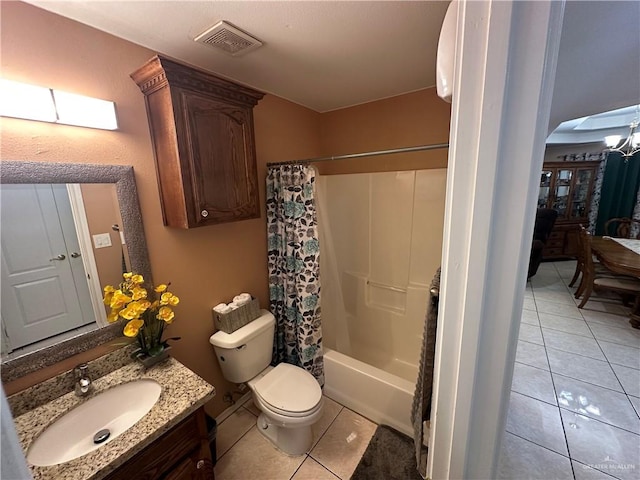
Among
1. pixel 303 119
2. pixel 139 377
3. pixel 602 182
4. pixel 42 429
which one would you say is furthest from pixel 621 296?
pixel 42 429

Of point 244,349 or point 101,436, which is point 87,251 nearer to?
point 101,436

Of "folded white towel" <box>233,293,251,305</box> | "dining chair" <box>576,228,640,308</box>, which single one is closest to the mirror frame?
"folded white towel" <box>233,293,251,305</box>

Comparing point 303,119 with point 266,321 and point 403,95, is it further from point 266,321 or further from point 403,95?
point 266,321

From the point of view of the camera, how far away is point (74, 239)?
46.0 inches

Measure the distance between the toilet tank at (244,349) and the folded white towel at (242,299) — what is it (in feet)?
0.48

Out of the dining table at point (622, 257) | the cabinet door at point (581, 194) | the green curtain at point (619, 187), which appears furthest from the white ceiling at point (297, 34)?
the green curtain at point (619, 187)

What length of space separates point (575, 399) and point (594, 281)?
201cm

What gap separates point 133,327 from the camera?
120 centimetres

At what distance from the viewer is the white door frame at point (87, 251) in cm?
115

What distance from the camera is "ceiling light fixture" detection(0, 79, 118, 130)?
3.13 ft

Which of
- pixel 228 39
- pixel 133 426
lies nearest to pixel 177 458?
pixel 133 426

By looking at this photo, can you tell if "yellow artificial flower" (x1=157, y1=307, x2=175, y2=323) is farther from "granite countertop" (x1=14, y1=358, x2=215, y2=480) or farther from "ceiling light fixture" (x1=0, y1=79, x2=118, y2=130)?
"ceiling light fixture" (x1=0, y1=79, x2=118, y2=130)

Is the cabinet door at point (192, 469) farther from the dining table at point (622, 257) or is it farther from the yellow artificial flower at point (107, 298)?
the dining table at point (622, 257)

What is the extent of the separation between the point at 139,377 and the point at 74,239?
70 cm
